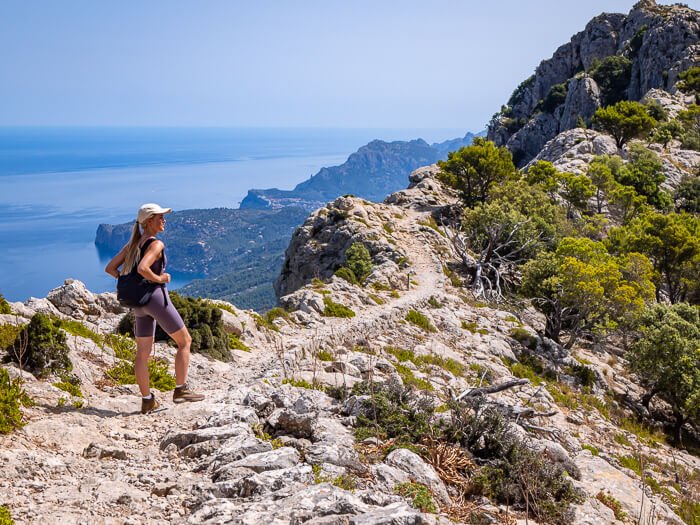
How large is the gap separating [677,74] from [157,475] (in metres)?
→ 118

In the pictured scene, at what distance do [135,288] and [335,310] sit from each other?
13.3m

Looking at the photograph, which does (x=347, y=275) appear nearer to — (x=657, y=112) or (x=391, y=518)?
(x=391, y=518)

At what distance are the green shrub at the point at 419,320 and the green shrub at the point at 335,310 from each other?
2.86 m

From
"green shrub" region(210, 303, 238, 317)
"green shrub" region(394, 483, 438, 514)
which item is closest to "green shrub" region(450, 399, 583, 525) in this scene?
"green shrub" region(394, 483, 438, 514)

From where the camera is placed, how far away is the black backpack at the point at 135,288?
6812 millimetres

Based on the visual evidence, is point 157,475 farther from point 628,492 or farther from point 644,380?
point 644,380

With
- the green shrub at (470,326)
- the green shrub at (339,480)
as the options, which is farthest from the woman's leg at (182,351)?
the green shrub at (470,326)

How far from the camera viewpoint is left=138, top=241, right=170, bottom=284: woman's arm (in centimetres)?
661

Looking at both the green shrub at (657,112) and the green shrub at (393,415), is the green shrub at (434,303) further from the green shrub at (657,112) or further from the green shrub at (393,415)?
the green shrub at (657,112)

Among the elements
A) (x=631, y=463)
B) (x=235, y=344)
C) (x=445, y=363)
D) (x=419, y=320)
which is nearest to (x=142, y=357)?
(x=235, y=344)

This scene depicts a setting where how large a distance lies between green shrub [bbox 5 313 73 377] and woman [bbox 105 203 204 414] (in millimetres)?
2283

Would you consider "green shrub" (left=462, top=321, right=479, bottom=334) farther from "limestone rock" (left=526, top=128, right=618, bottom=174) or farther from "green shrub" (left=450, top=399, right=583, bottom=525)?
"limestone rock" (left=526, top=128, right=618, bottom=174)

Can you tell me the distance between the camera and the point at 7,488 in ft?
15.7

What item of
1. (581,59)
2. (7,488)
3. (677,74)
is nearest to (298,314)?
(7,488)
